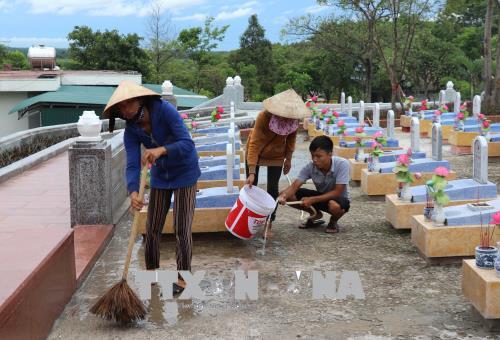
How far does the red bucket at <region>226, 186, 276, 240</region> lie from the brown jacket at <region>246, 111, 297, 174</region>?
469 mm

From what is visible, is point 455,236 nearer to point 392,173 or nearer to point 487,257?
point 487,257

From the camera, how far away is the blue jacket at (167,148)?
4.41 m

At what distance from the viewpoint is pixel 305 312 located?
459cm

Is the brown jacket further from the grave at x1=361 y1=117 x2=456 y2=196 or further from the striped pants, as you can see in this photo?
the grave at x1=361 y1=117 x2=456 y2=196

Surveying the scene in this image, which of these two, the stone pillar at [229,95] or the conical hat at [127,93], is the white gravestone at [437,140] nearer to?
the conical hat at [127,93]

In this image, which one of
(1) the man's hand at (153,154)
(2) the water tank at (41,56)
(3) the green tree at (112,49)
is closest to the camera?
(1) the man's hand at (153,154)

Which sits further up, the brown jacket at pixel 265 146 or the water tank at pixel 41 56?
the water tank at pixel 41 56

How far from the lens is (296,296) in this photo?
4.91 metres

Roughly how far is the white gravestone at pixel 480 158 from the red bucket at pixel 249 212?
219cm

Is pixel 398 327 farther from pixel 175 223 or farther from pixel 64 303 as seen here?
pixel 64 303

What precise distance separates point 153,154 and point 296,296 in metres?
1.59

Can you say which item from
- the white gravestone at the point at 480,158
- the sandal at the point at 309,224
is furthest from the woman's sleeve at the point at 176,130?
the white gravestone at the point at 480,158

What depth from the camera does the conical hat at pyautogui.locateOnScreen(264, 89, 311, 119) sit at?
19.7 ft

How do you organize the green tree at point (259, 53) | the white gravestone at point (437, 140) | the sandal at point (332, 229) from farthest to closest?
the green tree at point (259, 53), the white gravestone at point (437, 140), the sandal at point (332, 229)
